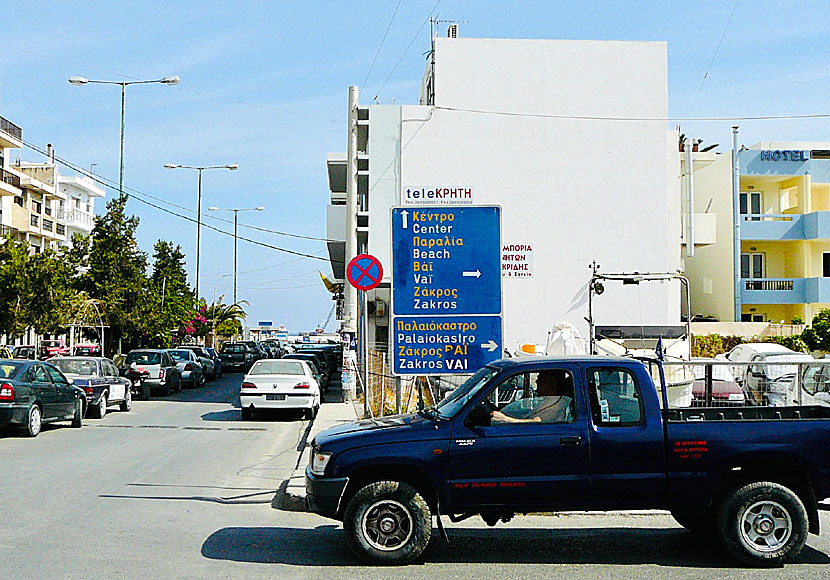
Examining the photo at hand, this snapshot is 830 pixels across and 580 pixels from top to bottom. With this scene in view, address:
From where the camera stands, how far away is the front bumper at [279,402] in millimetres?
22312

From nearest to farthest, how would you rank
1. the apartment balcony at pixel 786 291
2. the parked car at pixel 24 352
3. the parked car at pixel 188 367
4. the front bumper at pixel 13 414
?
1. the front bumper at pixel 13 414
2. the parked car at pixel 24 352
3. the parked car at pixel 188 367
4. the apartment balcony at pixel 786 291

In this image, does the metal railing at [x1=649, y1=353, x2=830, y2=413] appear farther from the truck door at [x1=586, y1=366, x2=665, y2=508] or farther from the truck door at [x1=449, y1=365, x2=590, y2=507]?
the truck door at [x1=449, y1=365, x2=590, y2=507]

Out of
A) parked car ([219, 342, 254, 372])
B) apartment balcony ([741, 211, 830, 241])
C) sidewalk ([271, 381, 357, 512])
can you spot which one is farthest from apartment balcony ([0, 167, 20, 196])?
apartment balcony ([741, 211, 830, 241])

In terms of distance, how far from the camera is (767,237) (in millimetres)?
43156

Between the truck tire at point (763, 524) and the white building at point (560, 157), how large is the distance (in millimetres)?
28732

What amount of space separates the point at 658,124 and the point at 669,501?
31571 mm

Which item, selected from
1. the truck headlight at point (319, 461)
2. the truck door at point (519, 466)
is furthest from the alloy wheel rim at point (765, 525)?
the truck headlight at point (319, 461)

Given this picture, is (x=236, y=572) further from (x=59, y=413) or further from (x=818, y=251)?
(x=818, y=251)

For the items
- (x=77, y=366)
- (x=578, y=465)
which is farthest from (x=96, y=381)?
(x=578, y=465)

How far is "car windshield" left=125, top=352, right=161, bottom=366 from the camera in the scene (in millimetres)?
31266

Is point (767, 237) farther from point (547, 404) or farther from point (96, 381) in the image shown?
point (547, 404)

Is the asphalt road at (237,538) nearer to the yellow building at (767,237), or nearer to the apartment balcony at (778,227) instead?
the yellow building at (767,237)

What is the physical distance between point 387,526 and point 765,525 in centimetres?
320

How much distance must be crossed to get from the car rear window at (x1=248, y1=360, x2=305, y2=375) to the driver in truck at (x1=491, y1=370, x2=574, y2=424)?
15465 mm
